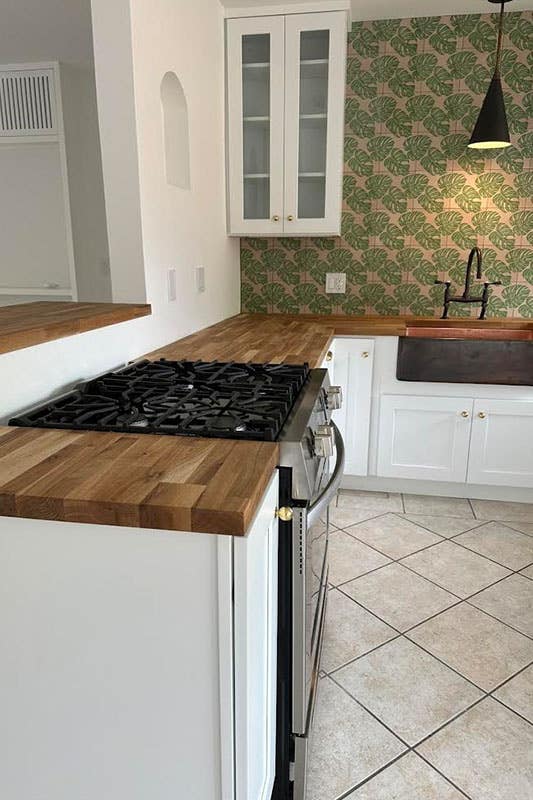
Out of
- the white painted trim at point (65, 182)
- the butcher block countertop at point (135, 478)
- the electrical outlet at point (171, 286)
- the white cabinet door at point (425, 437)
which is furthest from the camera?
the white painted trim at point (65, 182)

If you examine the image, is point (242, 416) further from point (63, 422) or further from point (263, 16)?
point (263, 16)

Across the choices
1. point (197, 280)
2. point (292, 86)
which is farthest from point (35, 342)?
point (292, 86)

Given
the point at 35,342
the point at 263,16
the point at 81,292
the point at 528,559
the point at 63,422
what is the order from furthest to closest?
the point at 81,292 → the point at 263,16 → the point at 528,559 → the point at 35,342 → the point at 63,422

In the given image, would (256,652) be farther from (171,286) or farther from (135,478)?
(171,286)

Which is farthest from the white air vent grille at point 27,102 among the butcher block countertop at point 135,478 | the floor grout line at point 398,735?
the floor grout line at point 398,735

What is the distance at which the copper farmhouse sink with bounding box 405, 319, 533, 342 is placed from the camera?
2.74 metres

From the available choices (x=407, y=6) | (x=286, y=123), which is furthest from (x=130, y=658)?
(x=407, y=6)

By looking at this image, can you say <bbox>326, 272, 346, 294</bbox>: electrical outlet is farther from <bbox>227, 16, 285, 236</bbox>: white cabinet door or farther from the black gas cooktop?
the black gas cooktop

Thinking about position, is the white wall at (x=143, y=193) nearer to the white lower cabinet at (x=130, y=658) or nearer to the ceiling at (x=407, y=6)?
the ceiling at (x=407, y=6)

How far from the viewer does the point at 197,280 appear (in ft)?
8.30

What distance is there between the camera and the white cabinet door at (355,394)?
2.79 m

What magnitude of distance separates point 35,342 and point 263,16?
7.31 feet

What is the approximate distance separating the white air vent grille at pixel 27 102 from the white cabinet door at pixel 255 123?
1.26 meters

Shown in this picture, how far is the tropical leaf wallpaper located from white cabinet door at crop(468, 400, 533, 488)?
66 cm
